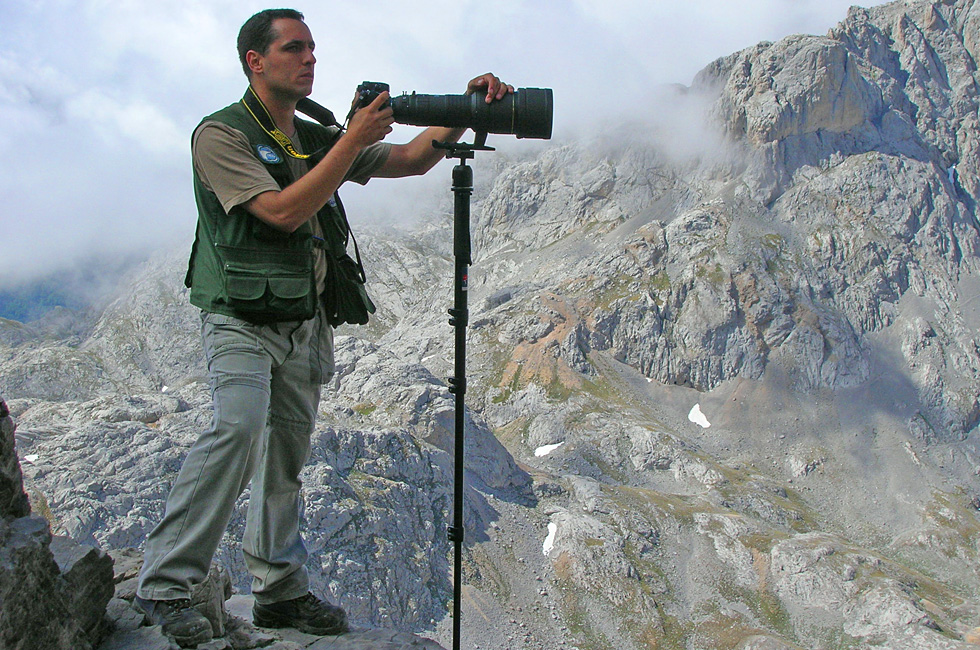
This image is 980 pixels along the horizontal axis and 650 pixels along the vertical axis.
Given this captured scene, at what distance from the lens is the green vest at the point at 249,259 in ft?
15.1

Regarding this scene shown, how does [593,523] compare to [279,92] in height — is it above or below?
below

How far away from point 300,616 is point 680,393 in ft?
379

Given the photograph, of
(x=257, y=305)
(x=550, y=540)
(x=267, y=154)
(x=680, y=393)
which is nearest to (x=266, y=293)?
(x=257, y=305)

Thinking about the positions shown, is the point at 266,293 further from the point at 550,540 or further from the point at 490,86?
the point at 550,540

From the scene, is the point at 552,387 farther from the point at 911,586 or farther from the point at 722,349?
the point at 911,586

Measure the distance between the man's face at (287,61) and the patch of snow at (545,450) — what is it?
319 ft

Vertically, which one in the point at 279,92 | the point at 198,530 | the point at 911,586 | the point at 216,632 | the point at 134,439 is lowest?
the point at 911,586

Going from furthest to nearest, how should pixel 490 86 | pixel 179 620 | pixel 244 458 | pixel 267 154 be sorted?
pixel 490 86 < pixel 267 154 < pixel 244 458 < pixel 179 620

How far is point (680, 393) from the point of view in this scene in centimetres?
11600

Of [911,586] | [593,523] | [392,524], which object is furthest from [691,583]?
[392,524]

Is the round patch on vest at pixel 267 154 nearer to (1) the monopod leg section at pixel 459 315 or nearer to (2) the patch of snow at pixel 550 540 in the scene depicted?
(1) the monopod leg section at pixel 459 315

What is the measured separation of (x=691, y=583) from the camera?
71438 millimetres

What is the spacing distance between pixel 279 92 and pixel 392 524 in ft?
180

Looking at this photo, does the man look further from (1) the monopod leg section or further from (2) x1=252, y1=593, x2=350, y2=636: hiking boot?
(1) the monopod leg section
